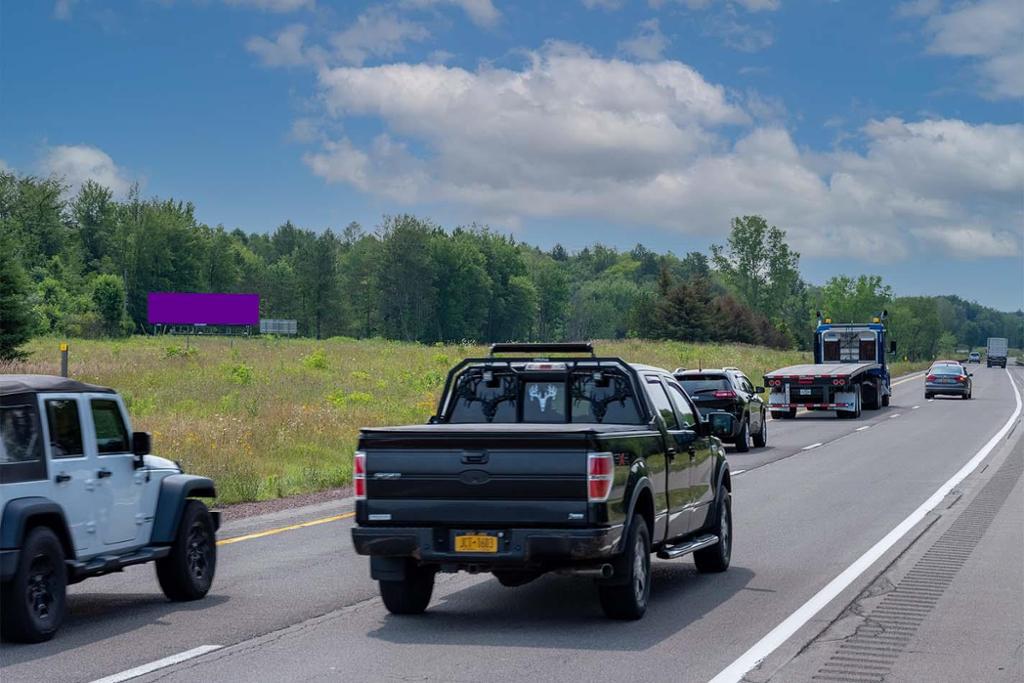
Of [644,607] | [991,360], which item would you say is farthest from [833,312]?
[644,607]

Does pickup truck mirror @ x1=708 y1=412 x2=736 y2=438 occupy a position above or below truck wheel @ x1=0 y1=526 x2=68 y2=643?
above

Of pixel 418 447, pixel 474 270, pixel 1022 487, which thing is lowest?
pixel 1022 487

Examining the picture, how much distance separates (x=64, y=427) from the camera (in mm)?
9664

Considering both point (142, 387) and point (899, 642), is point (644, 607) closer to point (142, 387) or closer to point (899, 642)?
point (899, 642)

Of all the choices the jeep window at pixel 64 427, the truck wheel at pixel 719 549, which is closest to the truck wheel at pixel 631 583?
the truck wheel at pixel 719 549

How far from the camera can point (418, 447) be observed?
31.3 feet

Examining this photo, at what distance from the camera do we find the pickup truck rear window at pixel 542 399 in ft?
36.4

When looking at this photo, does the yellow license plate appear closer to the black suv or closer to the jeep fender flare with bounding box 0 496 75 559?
the jeep fender flare with bounding box 0 496 75 559


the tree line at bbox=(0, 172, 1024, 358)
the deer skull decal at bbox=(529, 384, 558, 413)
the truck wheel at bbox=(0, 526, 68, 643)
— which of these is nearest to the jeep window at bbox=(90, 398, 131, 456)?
the truck wheel at bbox=(0, 526, 68, 643)

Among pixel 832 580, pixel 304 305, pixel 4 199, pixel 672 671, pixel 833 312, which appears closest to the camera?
pixel 672 671

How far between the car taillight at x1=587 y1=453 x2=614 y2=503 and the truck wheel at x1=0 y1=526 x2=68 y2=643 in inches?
139

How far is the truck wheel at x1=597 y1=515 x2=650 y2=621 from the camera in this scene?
9.46 metres

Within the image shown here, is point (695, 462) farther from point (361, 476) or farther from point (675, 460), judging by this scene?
point (361, 476)

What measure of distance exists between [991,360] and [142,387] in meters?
127
